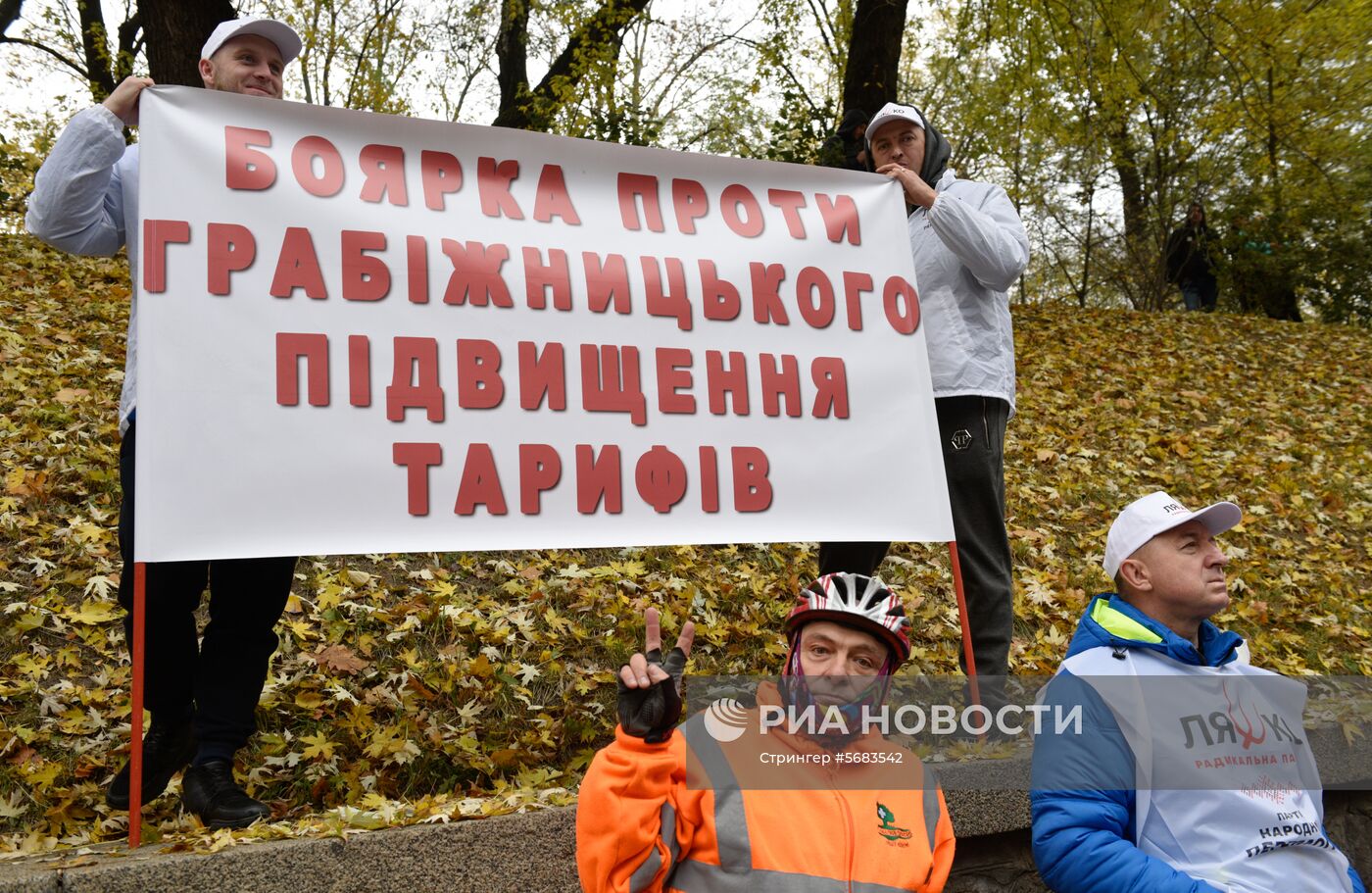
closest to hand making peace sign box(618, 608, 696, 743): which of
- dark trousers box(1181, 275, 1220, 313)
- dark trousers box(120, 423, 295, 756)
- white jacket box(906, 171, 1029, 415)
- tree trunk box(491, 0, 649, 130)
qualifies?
dark trousers box(120, 423, 295, 756)

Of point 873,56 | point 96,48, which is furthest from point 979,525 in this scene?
point 96,48

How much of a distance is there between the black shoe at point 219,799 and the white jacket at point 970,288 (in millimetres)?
2367

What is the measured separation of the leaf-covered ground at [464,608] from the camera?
3381 millimetres

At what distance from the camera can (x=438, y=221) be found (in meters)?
3.17

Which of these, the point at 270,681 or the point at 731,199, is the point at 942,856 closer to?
the point at 731,199

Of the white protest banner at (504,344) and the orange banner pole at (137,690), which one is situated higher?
the white protest banner at (504,344)

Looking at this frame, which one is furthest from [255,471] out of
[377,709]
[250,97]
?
[377,709]

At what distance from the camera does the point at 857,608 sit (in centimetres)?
233

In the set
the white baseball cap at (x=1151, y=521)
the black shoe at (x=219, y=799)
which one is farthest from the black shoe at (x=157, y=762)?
the white baseball cap at (x=1151, y=521)

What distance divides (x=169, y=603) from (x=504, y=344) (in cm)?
110

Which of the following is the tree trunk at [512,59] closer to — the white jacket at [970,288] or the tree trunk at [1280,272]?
the tree trunk at [1280,272]

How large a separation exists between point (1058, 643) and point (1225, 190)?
1162cm

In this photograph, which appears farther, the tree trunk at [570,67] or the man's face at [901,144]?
the tree trunk at [570,67]

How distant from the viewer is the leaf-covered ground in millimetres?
3381
